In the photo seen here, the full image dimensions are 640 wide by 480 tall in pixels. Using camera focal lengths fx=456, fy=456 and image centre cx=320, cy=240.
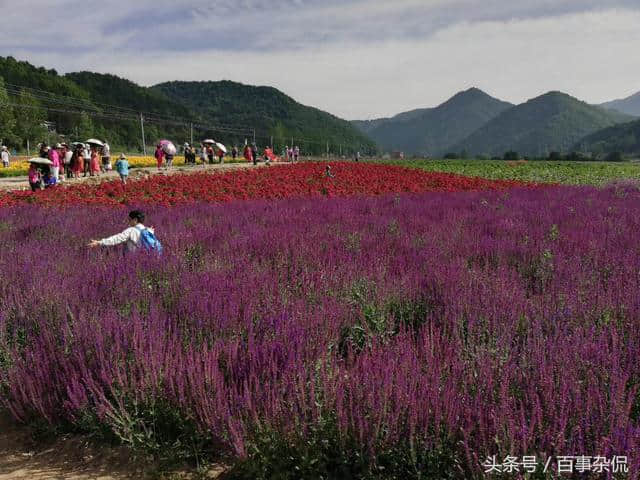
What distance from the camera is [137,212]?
5.21 m

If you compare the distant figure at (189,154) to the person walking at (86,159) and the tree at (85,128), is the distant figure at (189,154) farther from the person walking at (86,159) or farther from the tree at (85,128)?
the tree at (85,128)

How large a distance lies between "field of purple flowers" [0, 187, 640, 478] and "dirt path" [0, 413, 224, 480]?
10cm

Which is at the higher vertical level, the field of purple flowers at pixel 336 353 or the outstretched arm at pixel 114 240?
the outstretched arm at pixel 114 240

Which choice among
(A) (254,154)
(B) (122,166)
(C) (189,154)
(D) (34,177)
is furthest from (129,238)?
(A) (254,154)

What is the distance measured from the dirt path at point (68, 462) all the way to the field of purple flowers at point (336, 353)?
0.32ft

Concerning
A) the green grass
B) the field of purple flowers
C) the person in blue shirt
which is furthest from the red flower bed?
the green grass

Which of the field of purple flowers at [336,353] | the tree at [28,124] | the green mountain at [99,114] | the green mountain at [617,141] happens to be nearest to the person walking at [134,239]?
the field of purple flowers at [336,353]

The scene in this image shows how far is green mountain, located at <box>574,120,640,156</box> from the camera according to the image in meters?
130

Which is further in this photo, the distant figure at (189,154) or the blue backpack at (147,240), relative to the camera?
the distant figure at (189,154)

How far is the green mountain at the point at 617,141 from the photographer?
427ft

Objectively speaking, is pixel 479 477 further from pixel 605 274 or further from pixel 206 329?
pixel 605 274

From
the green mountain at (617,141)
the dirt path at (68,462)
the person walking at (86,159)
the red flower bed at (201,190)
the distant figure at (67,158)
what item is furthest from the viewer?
the green mountain at (617,141)

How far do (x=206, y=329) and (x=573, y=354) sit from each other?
6.41ft

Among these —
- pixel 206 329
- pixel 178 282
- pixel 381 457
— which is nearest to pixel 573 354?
pixel 381 457
